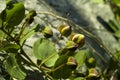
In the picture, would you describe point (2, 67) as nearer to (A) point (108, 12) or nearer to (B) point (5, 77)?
(B) point (5, 77)

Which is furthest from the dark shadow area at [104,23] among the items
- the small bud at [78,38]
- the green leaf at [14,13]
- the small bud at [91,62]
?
the green leaf at [14,13]

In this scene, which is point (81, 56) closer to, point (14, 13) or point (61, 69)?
point (61, 69)

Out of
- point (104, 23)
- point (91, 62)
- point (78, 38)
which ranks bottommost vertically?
point (104, 23)

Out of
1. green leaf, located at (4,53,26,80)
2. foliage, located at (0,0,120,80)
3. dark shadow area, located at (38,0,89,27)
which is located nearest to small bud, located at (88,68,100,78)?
foliage, located at (0,0,120,80)

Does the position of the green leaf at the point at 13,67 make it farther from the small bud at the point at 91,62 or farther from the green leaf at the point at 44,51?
the small bud at the point at 91,62

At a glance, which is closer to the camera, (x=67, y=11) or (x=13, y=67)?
(x=13, y=67)

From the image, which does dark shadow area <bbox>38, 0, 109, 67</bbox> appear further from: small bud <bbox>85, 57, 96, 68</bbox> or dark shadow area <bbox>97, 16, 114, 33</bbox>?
small bud <bbox>85, 57, 96, 68</bbox>

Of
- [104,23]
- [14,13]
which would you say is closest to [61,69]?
[14,13]
